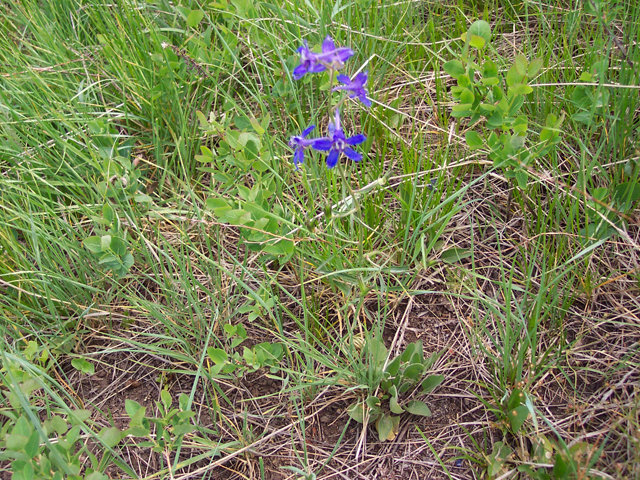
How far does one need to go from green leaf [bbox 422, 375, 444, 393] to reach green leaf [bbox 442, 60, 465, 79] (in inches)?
48.4

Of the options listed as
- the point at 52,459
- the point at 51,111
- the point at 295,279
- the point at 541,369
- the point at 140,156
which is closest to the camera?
the point at 52,459

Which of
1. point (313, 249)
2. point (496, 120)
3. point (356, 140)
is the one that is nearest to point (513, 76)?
point (496, 120)

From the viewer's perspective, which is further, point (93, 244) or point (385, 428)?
point (93, 244)

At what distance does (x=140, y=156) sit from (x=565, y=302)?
6.55 ft

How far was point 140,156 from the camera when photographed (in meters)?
2.43

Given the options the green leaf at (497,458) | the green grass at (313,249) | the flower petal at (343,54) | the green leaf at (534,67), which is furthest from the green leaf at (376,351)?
the green leaf at (534,67)

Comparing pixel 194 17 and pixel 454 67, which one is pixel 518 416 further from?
pixel 194 17

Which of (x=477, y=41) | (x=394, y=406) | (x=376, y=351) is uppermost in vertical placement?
(x=477, y=41)

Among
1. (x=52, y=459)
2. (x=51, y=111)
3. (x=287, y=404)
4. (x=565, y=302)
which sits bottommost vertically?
(x=287, y=404)

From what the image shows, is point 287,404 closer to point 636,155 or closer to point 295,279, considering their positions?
point 295,279

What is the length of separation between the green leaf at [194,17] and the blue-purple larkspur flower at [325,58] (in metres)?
1.32

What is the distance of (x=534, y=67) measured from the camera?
6.41 feet

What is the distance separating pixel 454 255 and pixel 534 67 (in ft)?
2.66

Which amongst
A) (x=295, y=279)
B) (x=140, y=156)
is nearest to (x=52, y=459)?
(x=295, y=279)
